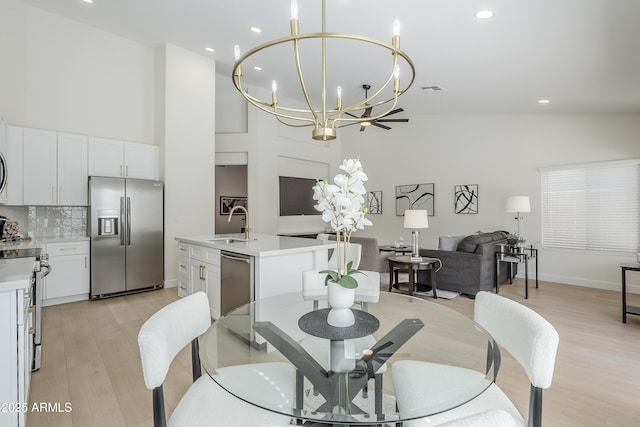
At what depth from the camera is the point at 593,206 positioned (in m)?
5.35

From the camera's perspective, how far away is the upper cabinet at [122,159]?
182 inches

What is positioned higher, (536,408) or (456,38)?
(456,38)

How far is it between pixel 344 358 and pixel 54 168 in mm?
4766

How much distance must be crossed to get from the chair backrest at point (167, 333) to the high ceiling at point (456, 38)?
3271 mm

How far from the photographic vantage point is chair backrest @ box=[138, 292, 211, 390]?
46.2 inches

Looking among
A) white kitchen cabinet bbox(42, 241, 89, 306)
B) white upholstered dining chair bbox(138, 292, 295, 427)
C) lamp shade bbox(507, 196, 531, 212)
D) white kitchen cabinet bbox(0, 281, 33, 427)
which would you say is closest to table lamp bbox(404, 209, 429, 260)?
lamp shade bbox(507, 196, 531, 212)

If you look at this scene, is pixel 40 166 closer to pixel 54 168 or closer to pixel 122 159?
pixel 54 168

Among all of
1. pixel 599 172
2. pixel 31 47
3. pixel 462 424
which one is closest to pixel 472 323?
pixel 462 424

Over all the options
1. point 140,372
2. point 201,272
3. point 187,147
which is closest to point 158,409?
point 140,372

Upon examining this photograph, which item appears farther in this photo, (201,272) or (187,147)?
(187,147)

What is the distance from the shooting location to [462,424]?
71cm

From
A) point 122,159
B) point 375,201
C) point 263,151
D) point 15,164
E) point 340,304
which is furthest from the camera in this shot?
point 375,201

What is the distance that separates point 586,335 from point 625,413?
1480mm

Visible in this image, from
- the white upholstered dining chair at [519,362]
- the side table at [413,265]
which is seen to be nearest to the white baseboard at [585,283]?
the side table at [413,265]
